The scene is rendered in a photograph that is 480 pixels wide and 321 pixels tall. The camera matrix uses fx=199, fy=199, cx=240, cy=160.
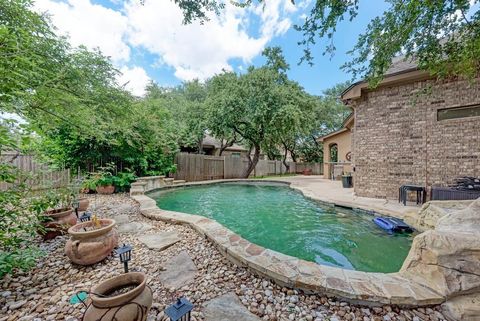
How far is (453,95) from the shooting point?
523cm

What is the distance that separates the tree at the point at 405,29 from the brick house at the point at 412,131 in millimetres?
1583

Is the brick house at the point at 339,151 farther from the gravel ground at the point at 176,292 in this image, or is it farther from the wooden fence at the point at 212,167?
the gravel ground at the point at 176,292

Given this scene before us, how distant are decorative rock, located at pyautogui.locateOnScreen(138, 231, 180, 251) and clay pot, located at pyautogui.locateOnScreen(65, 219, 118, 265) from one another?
0.57 metres

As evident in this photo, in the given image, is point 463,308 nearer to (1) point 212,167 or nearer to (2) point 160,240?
(2) point 160,240

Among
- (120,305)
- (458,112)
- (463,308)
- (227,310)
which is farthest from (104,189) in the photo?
(458,112)

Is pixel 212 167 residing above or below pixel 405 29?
below

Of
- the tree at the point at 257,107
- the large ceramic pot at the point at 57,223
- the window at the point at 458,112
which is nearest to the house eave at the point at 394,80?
the window at the point at 458,112

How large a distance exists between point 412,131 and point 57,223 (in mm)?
8594

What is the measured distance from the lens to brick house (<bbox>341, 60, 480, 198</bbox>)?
16.8 ft

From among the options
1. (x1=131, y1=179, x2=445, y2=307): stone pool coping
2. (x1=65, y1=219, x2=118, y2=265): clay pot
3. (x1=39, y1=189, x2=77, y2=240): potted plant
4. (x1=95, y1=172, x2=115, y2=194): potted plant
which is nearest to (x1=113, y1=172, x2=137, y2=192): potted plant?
(x1=95, y1=172, x2=115, y2=194): potted plant

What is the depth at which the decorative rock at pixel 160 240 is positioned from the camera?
3.01 m

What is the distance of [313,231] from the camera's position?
4.26 m

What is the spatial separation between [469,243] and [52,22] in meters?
7.98

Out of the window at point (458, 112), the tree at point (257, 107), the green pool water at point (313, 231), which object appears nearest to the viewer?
the green pool water at point (313, 231)
